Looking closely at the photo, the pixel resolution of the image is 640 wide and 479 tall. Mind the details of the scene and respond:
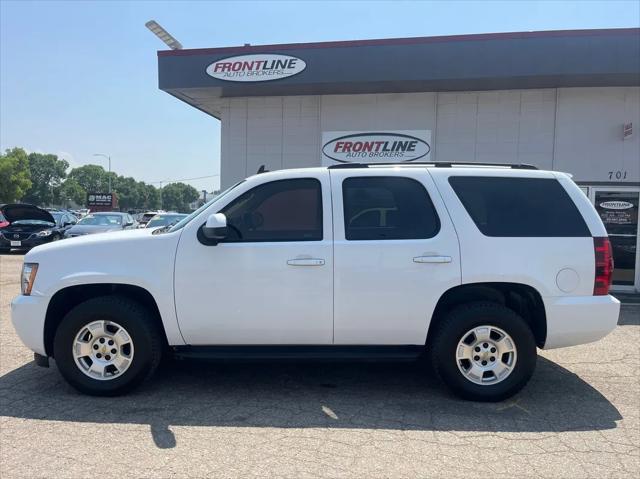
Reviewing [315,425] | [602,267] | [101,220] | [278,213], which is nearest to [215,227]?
[278,213]

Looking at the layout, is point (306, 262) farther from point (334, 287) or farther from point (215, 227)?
point (215, 227)

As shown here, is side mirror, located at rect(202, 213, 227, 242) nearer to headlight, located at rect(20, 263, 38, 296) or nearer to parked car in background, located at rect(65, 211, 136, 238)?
headlight, located at rect(20, 263, 38, 296)

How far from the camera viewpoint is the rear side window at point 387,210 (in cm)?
423

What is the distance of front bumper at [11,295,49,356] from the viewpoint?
4.17 meters

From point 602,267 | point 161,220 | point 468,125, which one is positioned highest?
point 468,125

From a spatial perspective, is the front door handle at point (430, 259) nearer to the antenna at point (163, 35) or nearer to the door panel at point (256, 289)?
the door panel at point (256, 289)

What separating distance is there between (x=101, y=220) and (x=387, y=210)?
47.6 feet

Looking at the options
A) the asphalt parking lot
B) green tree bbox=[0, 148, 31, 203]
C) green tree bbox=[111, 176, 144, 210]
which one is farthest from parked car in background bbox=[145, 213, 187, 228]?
green tree bbox=[111, 176, 144, 210]

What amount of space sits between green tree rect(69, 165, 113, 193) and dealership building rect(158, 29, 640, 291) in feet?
441

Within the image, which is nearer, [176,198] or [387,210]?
[387,210]

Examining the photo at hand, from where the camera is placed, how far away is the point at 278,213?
4.32 m

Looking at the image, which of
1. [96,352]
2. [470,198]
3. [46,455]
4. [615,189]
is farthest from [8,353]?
[615,189]

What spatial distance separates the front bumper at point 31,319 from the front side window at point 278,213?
1726 millimetres

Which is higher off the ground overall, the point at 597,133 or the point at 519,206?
the point at 597,133
